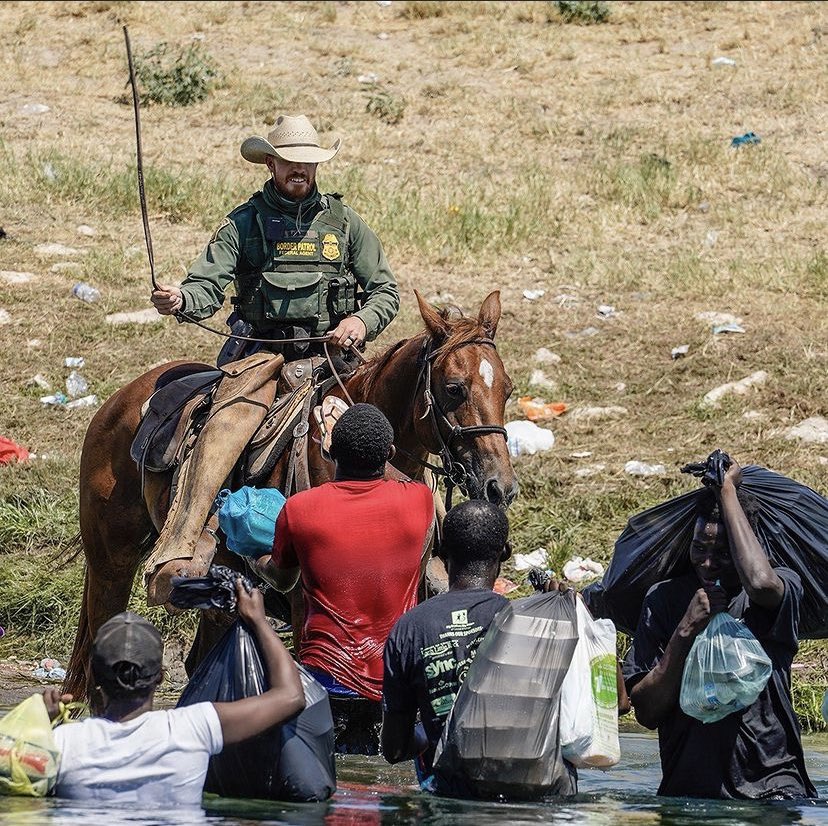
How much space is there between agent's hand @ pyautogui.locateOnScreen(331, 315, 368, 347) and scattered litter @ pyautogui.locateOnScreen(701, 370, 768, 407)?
16.2 ft

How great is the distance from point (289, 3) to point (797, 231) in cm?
1001

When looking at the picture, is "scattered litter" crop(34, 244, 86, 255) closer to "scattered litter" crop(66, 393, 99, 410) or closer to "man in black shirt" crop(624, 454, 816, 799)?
"scattered litter" crop(66, 393, 99, 410)

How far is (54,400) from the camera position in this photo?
499 inches

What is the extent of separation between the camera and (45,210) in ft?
53.3

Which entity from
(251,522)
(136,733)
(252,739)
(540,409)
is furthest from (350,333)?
(540,409)

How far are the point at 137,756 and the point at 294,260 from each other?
3.62 meters

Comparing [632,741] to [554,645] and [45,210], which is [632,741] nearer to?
[554,645]

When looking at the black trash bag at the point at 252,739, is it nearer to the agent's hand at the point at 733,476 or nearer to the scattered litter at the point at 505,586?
the agent's hand at the point at 733,476

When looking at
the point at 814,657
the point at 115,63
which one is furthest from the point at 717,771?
A: the point at 115,63

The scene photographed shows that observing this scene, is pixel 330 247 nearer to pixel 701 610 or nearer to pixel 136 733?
pixel 701 610

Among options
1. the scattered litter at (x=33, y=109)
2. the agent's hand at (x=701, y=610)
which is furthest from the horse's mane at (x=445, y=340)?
the scattered litter at (x=33, y=109)

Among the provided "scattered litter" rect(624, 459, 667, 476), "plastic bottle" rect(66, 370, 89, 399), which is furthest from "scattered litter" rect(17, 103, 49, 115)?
"scattered litter" rect(624, 459, 667, 476)

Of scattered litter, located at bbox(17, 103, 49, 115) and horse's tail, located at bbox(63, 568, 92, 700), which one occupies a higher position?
scattered litter, located at bbox(17, 103, 49, 115)

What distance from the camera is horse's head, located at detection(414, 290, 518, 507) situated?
6.98 m
